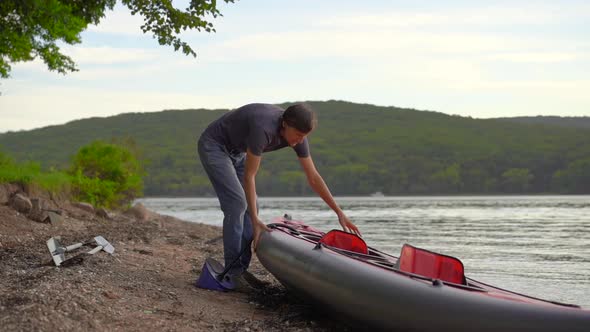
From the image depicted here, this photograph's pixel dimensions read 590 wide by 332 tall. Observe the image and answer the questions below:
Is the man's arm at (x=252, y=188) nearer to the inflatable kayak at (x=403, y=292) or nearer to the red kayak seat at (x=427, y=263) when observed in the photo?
the inflatable kayak at (x=403, y=292)

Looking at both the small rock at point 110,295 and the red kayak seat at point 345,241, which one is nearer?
the small rock at point 110,295

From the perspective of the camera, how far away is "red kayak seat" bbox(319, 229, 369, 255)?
717 cm

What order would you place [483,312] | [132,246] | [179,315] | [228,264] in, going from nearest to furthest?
[483,312]
[179,315]
[228,264]
[132,246]

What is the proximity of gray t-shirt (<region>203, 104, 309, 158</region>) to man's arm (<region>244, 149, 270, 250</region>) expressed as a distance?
9 centimetres

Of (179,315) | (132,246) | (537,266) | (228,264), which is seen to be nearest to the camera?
(179,315)

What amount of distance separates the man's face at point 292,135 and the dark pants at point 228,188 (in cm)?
84

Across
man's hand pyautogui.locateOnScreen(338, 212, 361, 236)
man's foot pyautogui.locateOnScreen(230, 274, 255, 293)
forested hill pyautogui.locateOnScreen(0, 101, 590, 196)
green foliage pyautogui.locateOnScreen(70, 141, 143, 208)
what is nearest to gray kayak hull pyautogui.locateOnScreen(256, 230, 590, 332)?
man's hand pyautogui.locateOnScreen(338, 212, 361, 236)

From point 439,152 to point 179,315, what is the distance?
277 ft

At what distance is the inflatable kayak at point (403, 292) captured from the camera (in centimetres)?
500

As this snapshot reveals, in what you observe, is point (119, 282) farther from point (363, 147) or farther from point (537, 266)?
point (363, 147)

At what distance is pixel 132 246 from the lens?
1063cm

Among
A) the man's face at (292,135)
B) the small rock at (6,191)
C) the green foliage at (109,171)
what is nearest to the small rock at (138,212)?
the green foliage at (109,171)

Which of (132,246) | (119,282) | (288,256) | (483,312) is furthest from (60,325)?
(132,246)

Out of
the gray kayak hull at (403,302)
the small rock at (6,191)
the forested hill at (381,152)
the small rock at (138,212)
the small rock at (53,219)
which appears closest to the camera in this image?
the gray kayak hull at (403,302)
